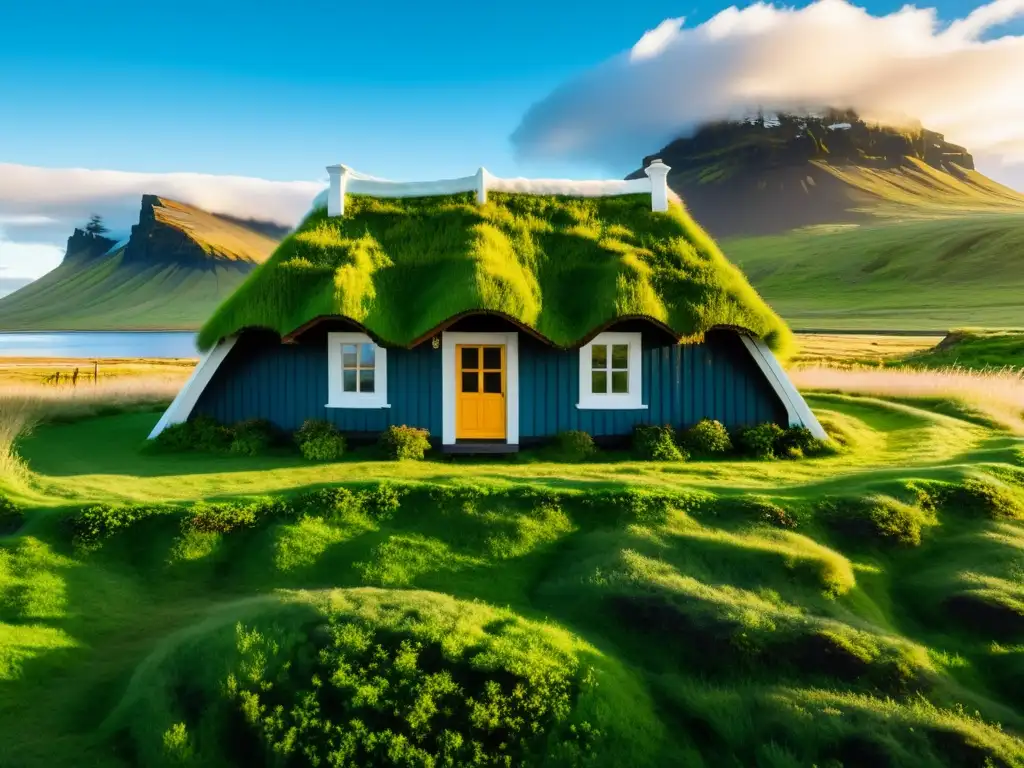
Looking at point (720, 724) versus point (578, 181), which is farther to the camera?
point (578, 181)

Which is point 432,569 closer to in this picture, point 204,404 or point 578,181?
point 204,404

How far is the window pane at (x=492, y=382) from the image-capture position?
15688 millimetres

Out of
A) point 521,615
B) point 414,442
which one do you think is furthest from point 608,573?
point 414,442

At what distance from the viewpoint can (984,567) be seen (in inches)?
353

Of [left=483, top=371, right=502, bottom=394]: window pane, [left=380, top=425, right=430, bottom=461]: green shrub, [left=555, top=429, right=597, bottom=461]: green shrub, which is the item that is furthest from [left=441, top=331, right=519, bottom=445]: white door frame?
[left=555, top=429, right=597, bottom=461]: green shrub

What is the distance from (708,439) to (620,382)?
2361mm

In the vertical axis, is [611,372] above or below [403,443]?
above

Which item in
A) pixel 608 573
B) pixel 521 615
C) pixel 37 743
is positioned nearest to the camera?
pixel 37 743

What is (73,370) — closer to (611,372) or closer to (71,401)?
(71,401)

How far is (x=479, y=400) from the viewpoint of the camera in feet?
51.3

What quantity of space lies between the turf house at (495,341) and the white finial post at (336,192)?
2.87ft

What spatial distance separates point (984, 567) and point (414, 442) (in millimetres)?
10117

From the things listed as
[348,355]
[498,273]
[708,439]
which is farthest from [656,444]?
A: [348,355]

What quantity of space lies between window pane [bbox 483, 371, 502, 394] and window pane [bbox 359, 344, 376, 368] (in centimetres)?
266
